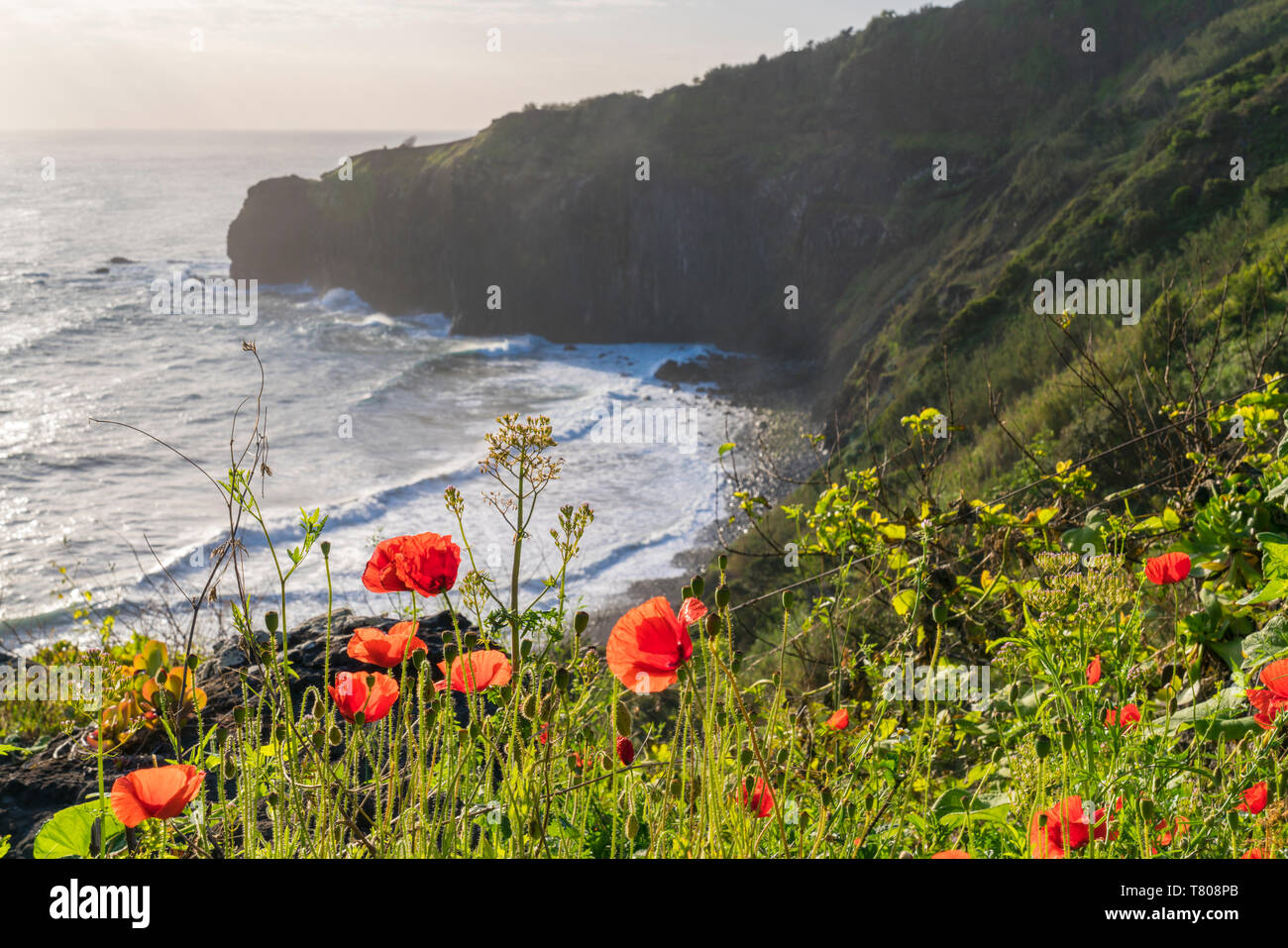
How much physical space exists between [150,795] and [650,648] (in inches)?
25.5

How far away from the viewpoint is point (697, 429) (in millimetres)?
26250

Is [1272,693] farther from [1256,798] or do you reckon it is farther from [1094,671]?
[1094,671]

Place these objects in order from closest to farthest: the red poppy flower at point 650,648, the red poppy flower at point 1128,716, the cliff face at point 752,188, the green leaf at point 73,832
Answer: the red poppy flower at point 650,648
the green leaf at point 73,832
the red poppy flower at point 1128,716
the cliff face at point 752,188

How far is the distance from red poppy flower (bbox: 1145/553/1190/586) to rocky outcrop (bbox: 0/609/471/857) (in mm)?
1907

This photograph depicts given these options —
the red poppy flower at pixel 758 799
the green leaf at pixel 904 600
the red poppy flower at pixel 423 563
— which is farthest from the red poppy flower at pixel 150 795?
the green leaf at pixel 904 600

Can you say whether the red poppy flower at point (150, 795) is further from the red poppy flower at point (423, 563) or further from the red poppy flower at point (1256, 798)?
the red poppy flower at point (1256, 798)

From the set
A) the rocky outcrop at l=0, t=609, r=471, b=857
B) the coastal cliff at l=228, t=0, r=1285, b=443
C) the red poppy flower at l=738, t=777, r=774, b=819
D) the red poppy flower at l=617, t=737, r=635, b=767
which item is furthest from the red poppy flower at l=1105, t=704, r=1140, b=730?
the coastal cliff at l=228, t=0, r=1285, b=443

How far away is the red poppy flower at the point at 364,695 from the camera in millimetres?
1284

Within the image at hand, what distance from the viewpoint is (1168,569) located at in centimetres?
198

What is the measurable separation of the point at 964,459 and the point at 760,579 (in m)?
2.57

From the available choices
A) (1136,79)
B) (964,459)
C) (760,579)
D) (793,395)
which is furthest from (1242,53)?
(760,579)

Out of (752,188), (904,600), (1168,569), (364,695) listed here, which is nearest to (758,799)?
(364,695)

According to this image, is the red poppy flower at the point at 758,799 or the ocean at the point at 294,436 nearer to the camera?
the red poppy flower at the point at 758,799

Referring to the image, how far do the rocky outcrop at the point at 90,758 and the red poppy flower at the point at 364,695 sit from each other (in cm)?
110
